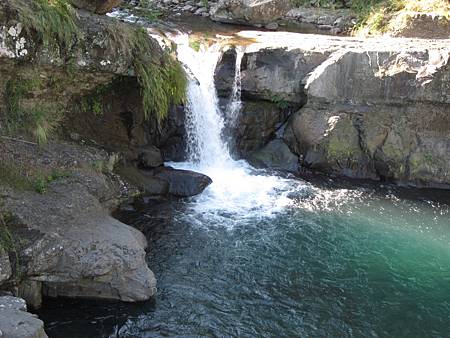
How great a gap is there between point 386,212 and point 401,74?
3661mm

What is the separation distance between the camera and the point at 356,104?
13305 mm

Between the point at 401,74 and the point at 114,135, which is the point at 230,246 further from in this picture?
the point at 401,74

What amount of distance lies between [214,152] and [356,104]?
391cm

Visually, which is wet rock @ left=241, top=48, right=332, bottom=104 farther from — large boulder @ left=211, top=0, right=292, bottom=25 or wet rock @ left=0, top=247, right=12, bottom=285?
wet rock @ left=0, top=247, right=12, bottom=285

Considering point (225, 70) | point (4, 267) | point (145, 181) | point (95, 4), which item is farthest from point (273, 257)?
point (95, 4)

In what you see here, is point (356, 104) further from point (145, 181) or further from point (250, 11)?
point (250, 11)

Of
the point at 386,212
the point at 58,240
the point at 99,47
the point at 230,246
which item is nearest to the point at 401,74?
the point at 386,212

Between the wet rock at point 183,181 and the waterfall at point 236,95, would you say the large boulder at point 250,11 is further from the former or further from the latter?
the wet rock at point 183,181

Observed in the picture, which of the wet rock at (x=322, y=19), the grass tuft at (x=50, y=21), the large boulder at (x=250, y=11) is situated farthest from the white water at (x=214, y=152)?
the wet rock at (x=322, y=19)

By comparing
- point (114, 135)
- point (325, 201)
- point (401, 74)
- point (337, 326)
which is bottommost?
point (337, 326)

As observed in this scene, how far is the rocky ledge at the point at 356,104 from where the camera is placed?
12.9 metres

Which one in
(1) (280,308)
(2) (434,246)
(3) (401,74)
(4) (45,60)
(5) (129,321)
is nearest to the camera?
(5) (129,321)

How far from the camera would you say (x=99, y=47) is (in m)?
9.52

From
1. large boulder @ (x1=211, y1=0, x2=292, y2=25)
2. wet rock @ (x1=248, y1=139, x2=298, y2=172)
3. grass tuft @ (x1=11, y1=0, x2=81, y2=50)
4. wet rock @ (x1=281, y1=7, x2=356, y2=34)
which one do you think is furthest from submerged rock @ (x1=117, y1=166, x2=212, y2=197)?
wet rock @ (x1=281, y1=7, x2=356, y2=34)
